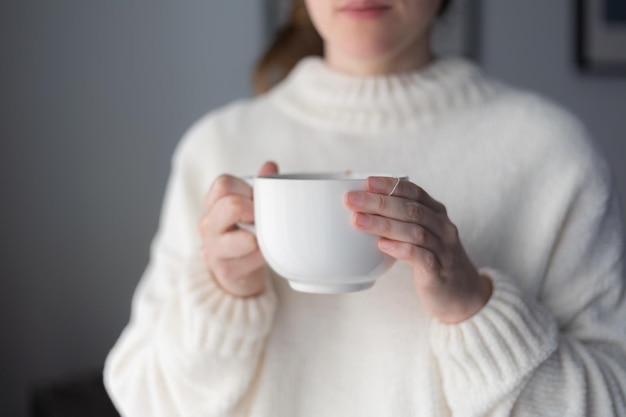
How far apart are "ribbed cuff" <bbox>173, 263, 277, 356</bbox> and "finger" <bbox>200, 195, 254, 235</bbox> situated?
0.28 ft

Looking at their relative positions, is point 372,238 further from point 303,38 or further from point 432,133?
point 303,38

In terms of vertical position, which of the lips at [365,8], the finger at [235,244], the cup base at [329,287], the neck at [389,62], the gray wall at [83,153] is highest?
the lips at [365,8]

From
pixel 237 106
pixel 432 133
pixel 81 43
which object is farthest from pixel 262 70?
pixel 81 43

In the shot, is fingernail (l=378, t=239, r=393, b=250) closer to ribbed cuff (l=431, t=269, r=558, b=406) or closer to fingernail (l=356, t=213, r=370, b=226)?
fingernail (l=356, t=213, r=370, b=226)

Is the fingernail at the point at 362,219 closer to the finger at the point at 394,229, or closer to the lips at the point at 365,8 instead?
the finger at the point at 394,229

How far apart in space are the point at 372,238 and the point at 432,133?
0.32 metres

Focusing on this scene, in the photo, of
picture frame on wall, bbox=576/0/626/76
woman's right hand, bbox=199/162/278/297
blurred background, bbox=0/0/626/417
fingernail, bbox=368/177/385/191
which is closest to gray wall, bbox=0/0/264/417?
blurred background, bbox=0/0/626/417

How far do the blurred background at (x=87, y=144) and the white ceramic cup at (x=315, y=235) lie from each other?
1399 mm

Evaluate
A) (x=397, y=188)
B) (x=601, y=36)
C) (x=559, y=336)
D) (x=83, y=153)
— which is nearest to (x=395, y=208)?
(x=397, y=188)

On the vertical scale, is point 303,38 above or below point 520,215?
above

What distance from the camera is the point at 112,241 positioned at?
206cm

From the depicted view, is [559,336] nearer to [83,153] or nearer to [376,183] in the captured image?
[376,183]

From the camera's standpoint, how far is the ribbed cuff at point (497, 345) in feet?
2.52

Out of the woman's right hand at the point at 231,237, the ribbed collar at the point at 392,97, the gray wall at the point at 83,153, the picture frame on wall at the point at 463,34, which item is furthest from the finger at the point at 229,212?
the picture frame on wall at the point at 463,34
